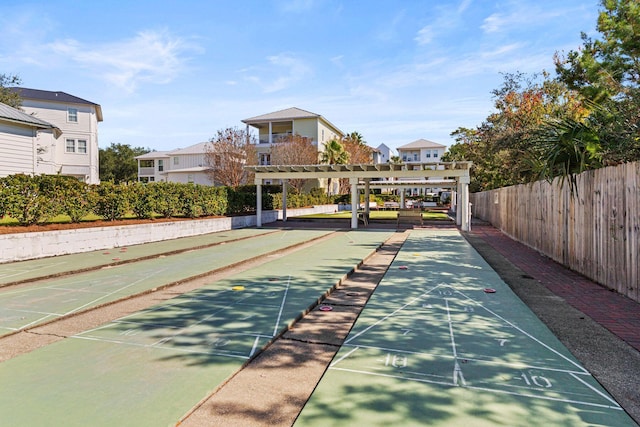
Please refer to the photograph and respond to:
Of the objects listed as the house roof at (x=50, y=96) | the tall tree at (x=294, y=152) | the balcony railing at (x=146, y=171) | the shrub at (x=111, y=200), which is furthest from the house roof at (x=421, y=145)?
the shrub at (x=111, y=200)

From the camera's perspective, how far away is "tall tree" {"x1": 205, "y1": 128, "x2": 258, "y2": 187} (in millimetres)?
32125

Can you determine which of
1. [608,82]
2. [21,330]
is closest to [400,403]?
[21,330]

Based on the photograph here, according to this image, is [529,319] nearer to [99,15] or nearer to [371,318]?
[371,318]

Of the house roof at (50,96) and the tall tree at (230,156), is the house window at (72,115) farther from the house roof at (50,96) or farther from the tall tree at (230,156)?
the tall tree at (230,156)

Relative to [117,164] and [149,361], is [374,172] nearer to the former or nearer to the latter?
[149,361]

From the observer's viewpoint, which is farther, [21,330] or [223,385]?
[21,330]

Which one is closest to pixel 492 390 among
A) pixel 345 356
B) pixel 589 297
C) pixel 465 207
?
pixel 345 356

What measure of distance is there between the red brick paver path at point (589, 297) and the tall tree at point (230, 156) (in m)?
25.7

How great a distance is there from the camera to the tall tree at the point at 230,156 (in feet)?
105

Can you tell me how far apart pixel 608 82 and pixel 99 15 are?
16.9 meters

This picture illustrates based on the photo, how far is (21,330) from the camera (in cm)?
473

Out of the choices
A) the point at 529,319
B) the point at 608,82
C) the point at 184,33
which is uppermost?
the point at 184,33

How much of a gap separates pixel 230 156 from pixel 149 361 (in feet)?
97.3

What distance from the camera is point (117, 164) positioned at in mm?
57094
